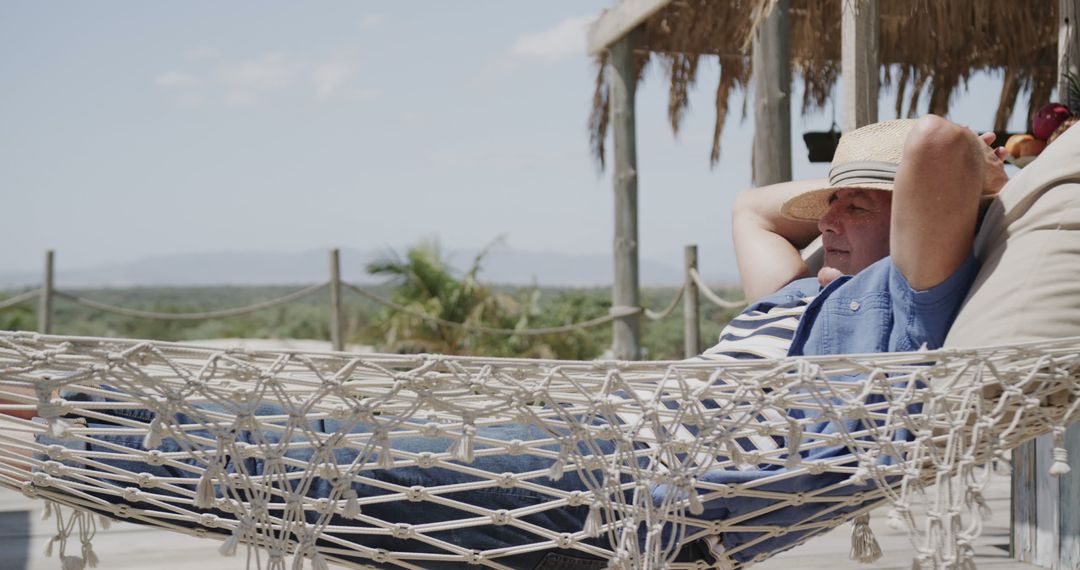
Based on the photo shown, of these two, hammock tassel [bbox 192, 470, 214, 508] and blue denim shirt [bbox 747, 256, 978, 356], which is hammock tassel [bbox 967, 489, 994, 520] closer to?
blue denim shirt [bbox 747, 256, 978, 356]

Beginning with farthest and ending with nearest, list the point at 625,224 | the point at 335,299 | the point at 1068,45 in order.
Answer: the point at 335,299 < the point at 625,224 < the point at 1068,45

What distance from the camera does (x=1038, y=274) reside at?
4.61 feet

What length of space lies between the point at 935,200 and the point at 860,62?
1823mm

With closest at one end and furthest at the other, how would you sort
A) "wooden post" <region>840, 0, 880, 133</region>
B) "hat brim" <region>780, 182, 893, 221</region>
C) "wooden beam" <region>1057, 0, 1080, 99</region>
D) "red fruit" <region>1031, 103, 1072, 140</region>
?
1. "hat brim" <region>780, 182, 893, 221</region>
2. "red fruit" <region>1031, 103, 1072, 140</region>
3. "wooden beam" <region>1057, 0, 1080, 99</region>
4. "wooden post" <region>840, 0, 880, 133</region>

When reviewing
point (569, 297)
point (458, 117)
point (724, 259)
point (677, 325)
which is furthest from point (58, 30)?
point (724, 259)

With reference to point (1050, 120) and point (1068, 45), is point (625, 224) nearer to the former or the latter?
point (1068, 45)

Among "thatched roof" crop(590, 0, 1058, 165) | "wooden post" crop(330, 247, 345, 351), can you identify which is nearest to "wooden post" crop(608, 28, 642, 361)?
"thatched roof" crop(590, 0, 1058, 165)

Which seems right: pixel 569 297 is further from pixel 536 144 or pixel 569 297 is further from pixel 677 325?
pixel 536 144

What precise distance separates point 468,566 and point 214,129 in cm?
10928

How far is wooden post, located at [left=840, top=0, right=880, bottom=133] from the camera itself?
10.1 feet

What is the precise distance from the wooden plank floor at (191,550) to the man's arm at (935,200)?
3.65 feet

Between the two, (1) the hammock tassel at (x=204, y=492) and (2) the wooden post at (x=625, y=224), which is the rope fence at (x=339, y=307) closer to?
(2) the wooden post at (x=625, y=224)

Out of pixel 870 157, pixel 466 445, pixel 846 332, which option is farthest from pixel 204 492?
pixel 870 157

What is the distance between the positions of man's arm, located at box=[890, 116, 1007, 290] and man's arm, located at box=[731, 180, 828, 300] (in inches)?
22.2
